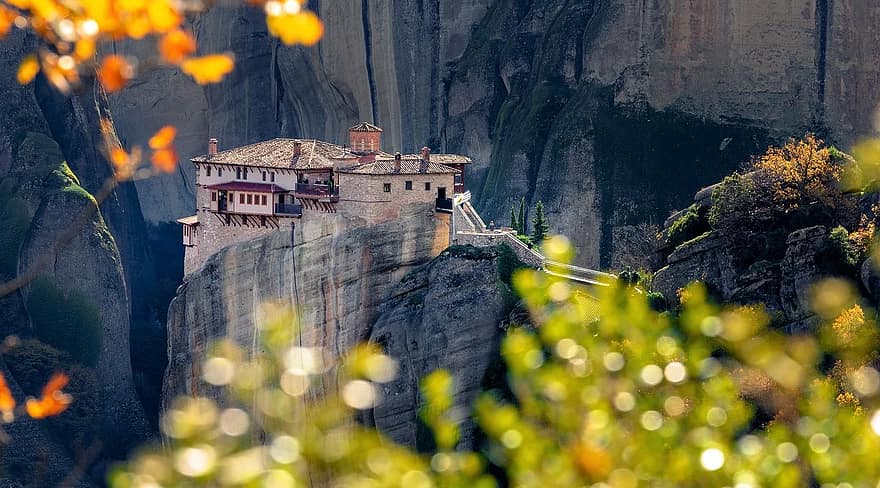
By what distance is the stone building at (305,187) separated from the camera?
5172cm

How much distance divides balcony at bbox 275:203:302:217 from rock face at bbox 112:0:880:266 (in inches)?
573

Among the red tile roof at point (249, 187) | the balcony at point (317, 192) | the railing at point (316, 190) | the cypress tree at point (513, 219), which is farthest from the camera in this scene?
the cypress tree at point (513, 219)

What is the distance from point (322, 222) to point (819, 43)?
22175 millimetres

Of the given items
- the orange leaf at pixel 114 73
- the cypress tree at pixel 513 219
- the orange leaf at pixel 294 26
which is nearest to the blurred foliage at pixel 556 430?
the orange leaf at pixel 114 73

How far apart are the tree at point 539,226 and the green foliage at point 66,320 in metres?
19.0

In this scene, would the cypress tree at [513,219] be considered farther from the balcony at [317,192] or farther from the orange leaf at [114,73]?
the orange leaf at [114,73]

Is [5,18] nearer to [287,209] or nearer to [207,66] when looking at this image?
[207,66]

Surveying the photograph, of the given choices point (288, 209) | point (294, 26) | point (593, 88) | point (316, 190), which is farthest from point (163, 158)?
point (593, 88)

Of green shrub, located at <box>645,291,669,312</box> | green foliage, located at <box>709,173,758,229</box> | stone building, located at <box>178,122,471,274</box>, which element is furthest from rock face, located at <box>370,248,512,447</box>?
green foliage, located at <box>709,173,758,229</box>

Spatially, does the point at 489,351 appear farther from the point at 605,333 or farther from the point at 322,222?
the point at 605,333

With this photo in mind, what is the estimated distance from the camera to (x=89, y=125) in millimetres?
86000

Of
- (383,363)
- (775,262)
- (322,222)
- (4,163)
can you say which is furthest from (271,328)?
(4,163)

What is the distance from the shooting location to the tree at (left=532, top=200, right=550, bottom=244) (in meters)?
59.8

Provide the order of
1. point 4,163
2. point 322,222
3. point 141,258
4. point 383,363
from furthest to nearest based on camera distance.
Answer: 1. point 141,258
2. point 4,163
3. point 322,222
4. point 383,363
